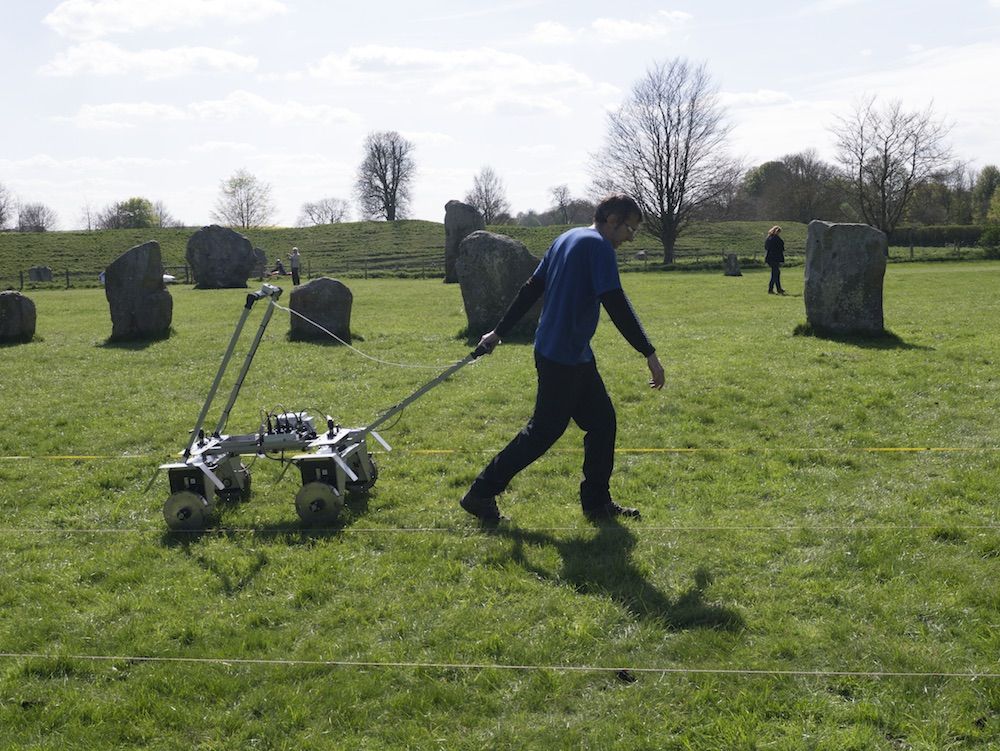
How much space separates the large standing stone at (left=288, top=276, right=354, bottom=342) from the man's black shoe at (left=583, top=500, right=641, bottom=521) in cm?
1018

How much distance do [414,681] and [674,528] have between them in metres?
2.50

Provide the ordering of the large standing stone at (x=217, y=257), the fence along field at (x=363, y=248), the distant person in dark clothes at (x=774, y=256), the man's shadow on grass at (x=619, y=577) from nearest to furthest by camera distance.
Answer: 1. the man's shadow on grass at (x=619, y=577)
2. the distant person in dark clothes at (x=774, y=256)
3. the large standing stone at (x=217, y=257)
4. the fence along field at (x=363, y=248)

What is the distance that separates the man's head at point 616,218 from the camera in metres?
5.98

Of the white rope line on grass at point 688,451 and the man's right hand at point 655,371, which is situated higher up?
the man's right hand at point 655,371

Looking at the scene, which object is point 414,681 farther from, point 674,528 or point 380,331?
point 380,331

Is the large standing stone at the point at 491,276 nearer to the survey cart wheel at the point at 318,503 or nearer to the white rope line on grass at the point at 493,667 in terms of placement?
the survey cart wheel at the point at 318,503

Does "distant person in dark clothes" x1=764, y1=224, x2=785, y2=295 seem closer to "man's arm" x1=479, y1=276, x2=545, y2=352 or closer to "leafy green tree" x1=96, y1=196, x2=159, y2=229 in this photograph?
"man's arm" x1=479, y1=276, x2=545, y2=352

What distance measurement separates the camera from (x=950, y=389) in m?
10.3

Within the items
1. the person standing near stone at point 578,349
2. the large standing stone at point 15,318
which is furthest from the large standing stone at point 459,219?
the person standing near stone at point 578,349

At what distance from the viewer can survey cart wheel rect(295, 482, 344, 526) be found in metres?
6.21

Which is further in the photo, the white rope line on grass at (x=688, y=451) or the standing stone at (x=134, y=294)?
the standing stone at (x=134, y=294)

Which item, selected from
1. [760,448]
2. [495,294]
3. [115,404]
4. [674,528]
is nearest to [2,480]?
[115,404]

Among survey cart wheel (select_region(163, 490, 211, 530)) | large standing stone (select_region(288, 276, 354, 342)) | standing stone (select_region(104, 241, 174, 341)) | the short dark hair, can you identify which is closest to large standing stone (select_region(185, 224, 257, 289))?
standing stone (select_region(104, 241, 174, 341))

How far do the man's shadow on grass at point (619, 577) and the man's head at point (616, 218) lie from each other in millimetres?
1995
